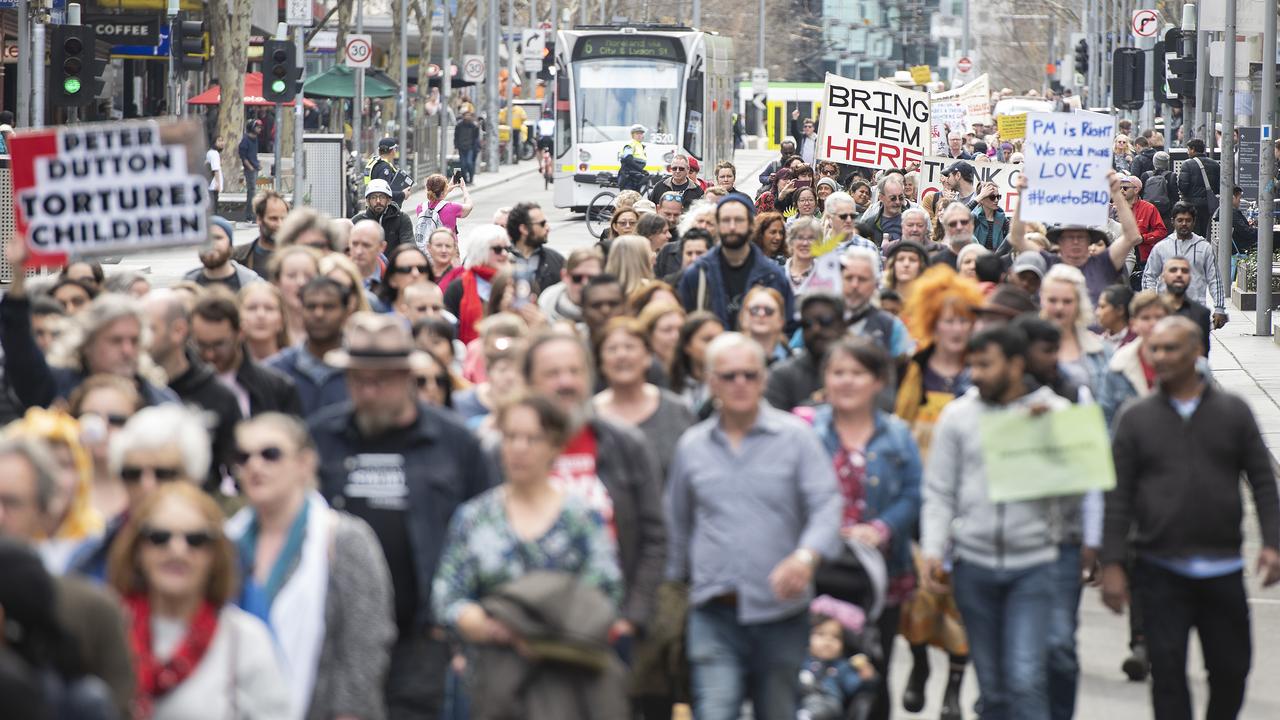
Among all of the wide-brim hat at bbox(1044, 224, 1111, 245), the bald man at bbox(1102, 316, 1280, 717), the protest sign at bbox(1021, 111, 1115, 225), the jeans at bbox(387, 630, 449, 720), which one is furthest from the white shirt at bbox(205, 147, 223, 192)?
the jeans at bbox(387, 630, 449, 720)

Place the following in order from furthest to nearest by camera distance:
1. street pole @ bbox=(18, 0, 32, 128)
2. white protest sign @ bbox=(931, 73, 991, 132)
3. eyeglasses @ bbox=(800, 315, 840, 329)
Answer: white protest sign @ bbox=(931, 73, 991, 132)
street pole @ bbox=(18, 0, 32, 128)
eyeglasses @ bbox=(800, 315, 840, 329)

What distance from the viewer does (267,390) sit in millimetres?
8383

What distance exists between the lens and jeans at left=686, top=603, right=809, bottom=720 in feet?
23.2

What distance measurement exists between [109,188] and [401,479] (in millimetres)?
3757

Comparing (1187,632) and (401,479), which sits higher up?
(401,479)

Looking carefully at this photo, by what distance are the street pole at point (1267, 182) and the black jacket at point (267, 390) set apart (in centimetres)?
1695

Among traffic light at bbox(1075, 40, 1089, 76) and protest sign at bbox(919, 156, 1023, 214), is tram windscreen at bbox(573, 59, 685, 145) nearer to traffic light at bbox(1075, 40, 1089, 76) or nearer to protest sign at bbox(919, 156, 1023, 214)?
protest sign at bbox(919, 156, 1023, 214)

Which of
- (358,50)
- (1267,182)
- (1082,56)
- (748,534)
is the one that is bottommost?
(748,534)

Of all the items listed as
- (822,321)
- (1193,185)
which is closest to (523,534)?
(822,321)

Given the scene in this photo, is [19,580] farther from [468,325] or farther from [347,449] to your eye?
[468,325]

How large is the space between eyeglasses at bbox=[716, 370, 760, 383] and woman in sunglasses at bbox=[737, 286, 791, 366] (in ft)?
8.21

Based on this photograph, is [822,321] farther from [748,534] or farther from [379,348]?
[379,348]

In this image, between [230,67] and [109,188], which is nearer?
[109,188]

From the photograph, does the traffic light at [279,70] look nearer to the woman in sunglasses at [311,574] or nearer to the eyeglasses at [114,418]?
the eyeglasses at [114,418]
